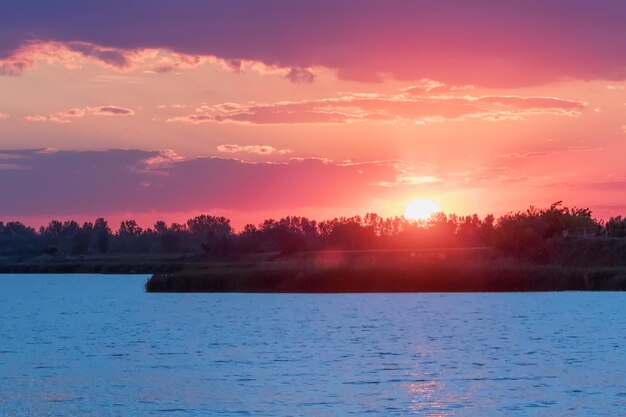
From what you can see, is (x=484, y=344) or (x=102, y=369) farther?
(x=484, y=344)

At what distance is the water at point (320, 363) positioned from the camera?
94.1 ft

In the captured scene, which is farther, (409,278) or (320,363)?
(409,278)

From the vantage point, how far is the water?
94.1ft

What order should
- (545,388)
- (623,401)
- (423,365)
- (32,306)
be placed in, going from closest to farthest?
(623,401)
(545,388)
(423,365)
(32,306)

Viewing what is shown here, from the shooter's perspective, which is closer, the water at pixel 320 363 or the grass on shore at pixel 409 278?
the water at pixel 320 363

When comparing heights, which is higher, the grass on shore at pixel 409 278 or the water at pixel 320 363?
the grass on shore at pixel 409 278

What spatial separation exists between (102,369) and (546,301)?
53.6 m

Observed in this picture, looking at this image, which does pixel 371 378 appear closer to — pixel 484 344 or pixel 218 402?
pixel 218 402

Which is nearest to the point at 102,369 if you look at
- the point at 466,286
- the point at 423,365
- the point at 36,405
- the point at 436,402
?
the point at 36,405

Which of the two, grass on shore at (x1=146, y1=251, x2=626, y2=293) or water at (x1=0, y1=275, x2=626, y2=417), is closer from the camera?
water at (x1=0, y1=275, x2=626, y2=417)

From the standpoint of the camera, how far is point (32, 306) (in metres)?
91.5

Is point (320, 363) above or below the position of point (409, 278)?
below

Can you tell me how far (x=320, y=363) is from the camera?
38.6m

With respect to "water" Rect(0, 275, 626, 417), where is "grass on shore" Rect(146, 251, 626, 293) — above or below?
above
